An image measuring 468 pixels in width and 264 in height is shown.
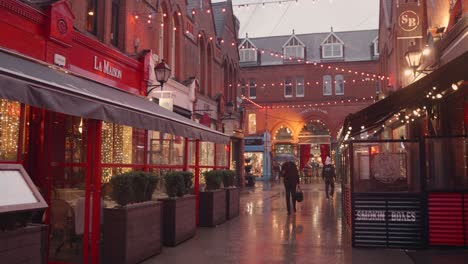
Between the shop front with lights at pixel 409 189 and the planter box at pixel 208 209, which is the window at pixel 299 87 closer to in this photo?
the planter box at pixel 208 209

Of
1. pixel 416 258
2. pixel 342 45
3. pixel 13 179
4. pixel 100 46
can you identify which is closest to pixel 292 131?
pixel 342 45

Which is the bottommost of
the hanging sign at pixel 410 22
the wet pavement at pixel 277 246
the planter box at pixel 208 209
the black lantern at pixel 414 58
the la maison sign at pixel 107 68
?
the wet pavement at pixel 277 246

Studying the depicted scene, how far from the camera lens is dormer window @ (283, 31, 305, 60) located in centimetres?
4397

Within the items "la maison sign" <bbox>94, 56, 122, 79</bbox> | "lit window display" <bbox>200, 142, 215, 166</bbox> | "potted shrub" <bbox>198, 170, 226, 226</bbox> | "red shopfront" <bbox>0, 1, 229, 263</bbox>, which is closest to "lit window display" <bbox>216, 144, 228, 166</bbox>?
"lit window display" <bbox>200, 142, 215, 166</bbox>

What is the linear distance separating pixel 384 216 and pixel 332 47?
119 ft

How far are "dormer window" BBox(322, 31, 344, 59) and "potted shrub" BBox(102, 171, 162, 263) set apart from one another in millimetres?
37383

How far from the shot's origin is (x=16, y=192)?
15.5 ft

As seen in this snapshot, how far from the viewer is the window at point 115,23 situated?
13362 millimetres

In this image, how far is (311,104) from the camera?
41.6 metres

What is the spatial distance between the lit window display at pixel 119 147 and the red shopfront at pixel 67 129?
0.7 inches

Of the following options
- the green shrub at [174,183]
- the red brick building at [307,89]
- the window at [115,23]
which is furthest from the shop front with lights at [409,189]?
the red brick building at [307,89]

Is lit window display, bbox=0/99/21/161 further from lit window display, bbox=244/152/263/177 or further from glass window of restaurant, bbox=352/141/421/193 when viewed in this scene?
lit window display, bbox=244/152/263/177

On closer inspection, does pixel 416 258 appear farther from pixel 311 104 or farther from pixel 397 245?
pixel 311 104

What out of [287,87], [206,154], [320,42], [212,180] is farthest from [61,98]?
[320,42]
